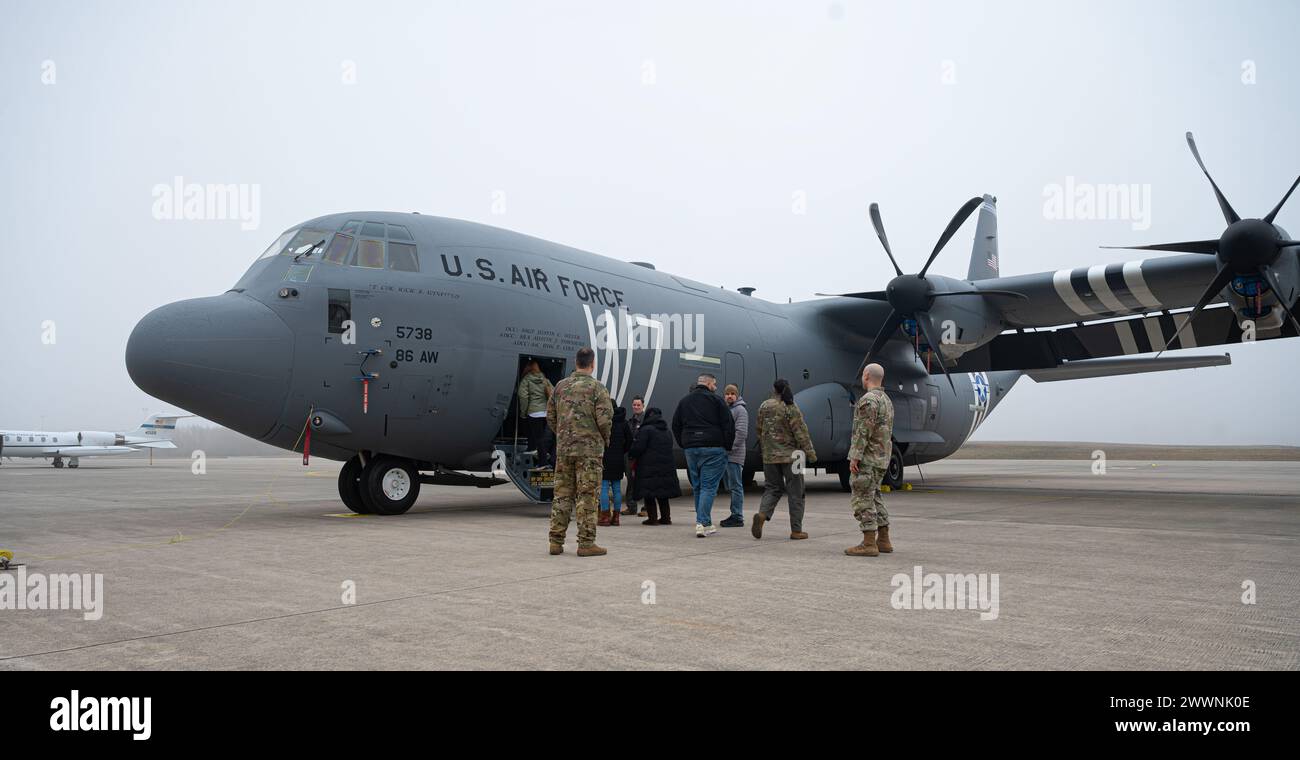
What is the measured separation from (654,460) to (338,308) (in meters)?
4.52

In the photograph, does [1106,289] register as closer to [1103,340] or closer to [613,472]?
[1103,340]

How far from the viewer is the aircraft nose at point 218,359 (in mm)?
10047

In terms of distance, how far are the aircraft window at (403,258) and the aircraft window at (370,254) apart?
5.7 inches

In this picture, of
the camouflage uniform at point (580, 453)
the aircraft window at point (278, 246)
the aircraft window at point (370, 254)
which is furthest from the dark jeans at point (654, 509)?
the aircraft window at point (278, 246)

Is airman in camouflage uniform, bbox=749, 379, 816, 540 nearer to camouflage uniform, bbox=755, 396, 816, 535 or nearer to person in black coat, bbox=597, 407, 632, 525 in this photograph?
camouflage uniform, bbox=755, 396, 816, 535

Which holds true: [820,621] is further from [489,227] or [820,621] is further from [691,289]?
[691,289]

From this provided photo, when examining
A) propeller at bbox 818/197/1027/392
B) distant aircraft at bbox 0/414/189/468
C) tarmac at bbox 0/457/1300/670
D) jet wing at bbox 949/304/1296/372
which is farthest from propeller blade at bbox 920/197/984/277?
distant aircraft at bbox 0/414/189/468

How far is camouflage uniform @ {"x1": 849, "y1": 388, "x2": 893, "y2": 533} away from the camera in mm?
8156

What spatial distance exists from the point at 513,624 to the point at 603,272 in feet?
34.0

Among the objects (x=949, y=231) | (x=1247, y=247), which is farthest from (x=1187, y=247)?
(x=949, y=231)

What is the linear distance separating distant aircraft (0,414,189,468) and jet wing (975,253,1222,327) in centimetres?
4668

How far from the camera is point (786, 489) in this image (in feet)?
31.2

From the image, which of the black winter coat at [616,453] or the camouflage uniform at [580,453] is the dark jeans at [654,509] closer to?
the black winter coat at [616,453]
